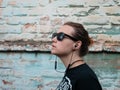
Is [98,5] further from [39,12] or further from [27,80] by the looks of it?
[27,80]

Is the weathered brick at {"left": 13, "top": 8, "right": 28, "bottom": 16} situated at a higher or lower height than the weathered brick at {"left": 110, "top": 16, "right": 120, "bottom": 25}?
higher

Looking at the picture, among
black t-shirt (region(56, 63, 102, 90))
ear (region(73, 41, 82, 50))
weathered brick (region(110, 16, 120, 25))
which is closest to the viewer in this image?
black t-shirt (region(56, 63, 102, 90))

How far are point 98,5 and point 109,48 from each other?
63 centimetres

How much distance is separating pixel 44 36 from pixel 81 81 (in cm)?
263

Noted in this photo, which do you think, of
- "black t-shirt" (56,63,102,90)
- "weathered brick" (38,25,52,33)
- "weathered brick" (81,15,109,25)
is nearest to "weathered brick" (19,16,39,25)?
"weathered brick" (38,25,52,33)

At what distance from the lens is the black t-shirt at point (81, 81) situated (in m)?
2.73

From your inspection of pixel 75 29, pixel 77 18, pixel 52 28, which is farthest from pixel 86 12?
pixel 75 29

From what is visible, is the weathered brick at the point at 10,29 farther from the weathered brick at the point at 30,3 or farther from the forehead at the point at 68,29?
the forehead at the point at 68,29

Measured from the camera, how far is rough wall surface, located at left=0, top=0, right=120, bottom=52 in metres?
5.14

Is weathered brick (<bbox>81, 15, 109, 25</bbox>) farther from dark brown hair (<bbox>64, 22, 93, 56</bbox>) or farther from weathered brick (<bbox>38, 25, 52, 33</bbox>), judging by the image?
dark brown hair (<bbox>64, 22, 93, 56</bbox>)

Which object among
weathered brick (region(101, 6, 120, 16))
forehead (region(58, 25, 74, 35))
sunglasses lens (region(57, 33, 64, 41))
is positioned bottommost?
weathered brick (region(101, 6, 120, 16))

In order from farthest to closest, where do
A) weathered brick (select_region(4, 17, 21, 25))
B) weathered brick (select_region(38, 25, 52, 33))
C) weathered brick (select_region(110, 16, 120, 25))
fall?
weathered brick (select_region(4, 17, 21, 25)) < weathered brick (select_region(38, 25, 52, 33)) < weathered brick (select_region(110, 16, 120, 25))

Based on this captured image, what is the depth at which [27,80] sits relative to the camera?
17.5ft

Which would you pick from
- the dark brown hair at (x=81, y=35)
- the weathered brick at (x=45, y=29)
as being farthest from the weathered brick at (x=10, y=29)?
the dark brown hair at (x=81, y=35)
